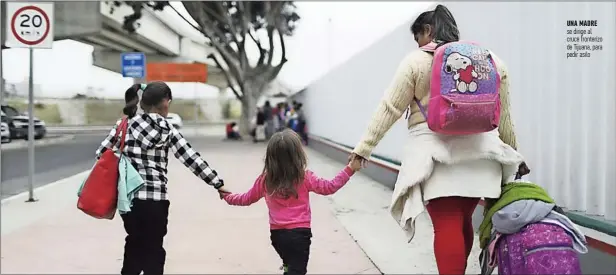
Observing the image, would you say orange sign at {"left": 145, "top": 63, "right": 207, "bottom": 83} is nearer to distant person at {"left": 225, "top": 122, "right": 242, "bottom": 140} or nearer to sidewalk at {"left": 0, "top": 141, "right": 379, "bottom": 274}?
sidewalk at {"left": 0, "top": 141, "right": 379, "bottom": 274}

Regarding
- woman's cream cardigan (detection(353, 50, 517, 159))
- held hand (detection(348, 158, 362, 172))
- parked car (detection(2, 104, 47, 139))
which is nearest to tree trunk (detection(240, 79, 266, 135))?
parked car (detection(2, 104, 47, 139))

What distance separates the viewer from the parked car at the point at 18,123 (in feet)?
11.1

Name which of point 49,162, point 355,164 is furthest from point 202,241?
point 49,162

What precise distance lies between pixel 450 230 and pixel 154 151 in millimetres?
1418

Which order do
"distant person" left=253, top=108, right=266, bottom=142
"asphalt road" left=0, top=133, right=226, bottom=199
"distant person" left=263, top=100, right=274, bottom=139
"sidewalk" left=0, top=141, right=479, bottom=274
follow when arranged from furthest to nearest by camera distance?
"distant person" left=263, top=100, right=274, bottom=139 → "distant person" left=253, top=108, right=266, bottom=142 → "sidewalk" left=0, top=141, right=479, bottom=274 → "asphalt road" left=0, top=133, right=226, bottom=199

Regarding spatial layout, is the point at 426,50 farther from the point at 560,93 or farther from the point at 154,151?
the point at 560,93

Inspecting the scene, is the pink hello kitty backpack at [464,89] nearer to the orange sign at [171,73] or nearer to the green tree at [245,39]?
the orange sign at [171,73]

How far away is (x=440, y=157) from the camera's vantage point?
273 centimetres

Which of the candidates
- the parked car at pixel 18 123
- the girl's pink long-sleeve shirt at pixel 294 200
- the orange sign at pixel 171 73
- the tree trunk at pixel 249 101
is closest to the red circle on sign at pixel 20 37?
the parked car at pixel 18 123

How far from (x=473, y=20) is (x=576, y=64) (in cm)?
210

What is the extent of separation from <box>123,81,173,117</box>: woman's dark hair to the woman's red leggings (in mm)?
1315

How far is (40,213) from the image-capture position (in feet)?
16.9

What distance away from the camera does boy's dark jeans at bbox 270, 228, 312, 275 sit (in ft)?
10.3

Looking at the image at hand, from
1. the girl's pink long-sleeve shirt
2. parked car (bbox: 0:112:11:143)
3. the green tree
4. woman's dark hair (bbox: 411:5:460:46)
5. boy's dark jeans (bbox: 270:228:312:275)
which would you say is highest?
the green tree
